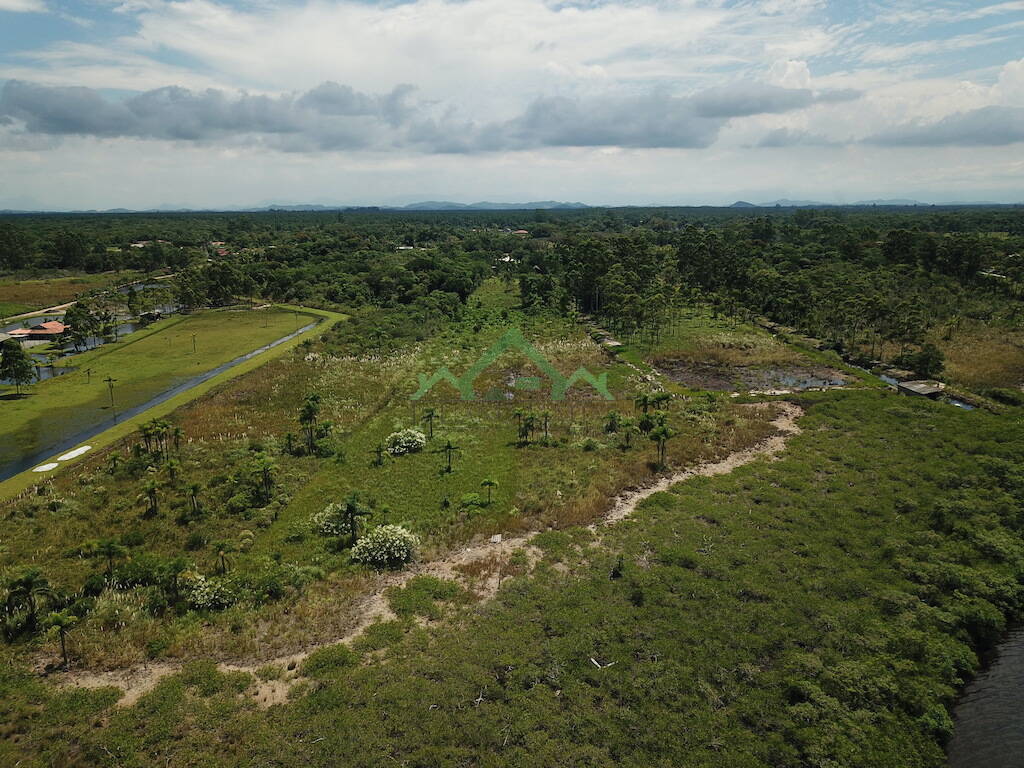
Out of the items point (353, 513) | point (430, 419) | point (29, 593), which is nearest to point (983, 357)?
point (430, 419)

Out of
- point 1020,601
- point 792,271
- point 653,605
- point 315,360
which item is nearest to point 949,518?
point 1020,601

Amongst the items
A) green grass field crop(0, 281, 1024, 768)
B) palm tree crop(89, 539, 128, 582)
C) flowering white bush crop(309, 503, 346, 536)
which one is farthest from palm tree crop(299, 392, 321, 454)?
palm tree crop(89, 539, 128, 582)

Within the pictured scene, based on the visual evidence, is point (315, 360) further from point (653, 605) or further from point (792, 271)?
point (792, 271)

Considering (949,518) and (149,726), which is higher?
(949,518)

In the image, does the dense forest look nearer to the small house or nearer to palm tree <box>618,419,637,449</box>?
the small house

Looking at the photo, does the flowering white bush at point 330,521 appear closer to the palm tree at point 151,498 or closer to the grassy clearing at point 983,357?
the palm tree at point 151,498

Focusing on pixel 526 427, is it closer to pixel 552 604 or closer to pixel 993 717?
pixel 552 604
